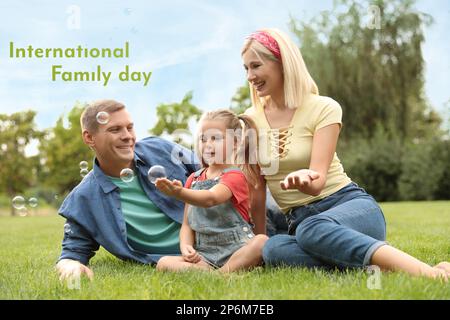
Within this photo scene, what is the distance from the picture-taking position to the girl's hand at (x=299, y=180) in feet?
7.64

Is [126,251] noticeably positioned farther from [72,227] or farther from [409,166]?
[409,166]

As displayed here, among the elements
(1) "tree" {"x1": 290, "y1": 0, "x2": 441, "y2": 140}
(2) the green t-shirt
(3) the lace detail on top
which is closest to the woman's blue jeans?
(3) the lace detail on top

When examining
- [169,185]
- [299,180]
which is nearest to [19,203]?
[169,185]

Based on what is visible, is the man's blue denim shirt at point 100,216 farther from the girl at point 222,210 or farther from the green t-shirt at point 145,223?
the girl at point 222,210

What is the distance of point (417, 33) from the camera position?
52.9ft

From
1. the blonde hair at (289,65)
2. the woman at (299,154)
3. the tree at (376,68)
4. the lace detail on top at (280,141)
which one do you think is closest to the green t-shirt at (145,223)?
the woman at (299,154)

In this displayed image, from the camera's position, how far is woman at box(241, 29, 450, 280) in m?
2.63

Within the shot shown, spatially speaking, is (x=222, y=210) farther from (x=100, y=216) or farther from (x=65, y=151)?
(x=65, y=151)

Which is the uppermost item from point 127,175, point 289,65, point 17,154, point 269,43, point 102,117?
point 269,43

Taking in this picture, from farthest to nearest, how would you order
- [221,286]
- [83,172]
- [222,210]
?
[83,172] → [222,210] → [221,286]

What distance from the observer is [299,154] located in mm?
2787

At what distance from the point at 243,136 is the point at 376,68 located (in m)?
14.0

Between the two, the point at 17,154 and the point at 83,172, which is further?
the point at 17,154
